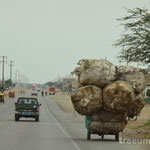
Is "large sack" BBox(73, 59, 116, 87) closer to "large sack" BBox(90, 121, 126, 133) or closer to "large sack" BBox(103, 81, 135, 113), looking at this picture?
"large sack" BBox(103, 81, 135, 113)

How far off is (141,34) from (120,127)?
7.05 metres

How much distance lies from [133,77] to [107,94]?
1.29 metres

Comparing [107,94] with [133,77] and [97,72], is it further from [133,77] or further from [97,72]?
[133,77]

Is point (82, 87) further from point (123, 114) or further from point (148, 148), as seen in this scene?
point (148, 148)

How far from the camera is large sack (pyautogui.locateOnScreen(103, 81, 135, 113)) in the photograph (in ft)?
63.9

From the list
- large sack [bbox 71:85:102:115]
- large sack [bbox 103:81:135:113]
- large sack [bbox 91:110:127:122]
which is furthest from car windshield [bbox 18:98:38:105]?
large sack [bbox 103:81:135:113]

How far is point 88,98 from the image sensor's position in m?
20.0

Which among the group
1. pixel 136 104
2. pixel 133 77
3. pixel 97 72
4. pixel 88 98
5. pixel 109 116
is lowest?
pixel 109 116

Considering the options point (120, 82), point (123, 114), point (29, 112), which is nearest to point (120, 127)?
point (123, 114)

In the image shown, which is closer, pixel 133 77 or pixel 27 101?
pixel 133 77

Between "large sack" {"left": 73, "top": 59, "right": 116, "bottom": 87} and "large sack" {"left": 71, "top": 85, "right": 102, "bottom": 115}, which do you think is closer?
"large sack" {"left": 71, "top": 85, "right": 102, "bottom": 115}

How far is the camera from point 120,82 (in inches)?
776

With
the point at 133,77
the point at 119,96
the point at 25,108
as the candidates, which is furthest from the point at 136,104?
the point at 25,108

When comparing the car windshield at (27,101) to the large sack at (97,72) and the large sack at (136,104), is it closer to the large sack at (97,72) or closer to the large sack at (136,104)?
the large sack at (97,72)
